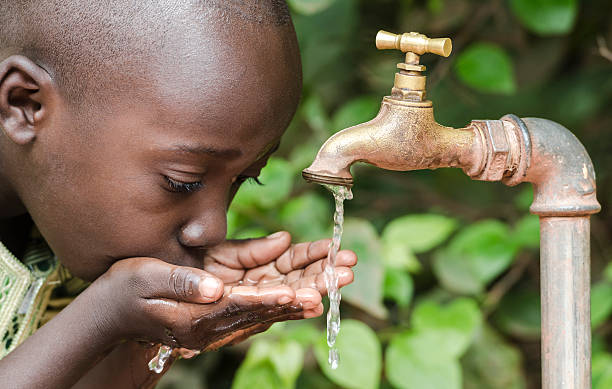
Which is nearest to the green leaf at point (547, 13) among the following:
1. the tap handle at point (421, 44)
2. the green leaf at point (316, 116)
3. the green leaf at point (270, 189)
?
the green leaf at point (316, 116)

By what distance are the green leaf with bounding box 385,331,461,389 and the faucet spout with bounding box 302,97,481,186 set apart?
628mm

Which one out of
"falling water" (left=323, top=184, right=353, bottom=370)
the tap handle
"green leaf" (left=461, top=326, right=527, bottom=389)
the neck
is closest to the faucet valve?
the tap handle

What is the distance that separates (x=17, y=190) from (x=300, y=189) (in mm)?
939

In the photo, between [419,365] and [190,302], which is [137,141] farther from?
[419,365]

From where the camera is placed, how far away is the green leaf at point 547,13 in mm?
1519

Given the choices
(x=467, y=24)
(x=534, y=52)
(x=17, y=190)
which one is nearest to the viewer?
(x=17, y=190)

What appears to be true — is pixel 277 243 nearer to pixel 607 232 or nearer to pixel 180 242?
pixel 180 242

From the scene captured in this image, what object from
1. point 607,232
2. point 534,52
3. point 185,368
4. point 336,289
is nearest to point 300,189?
point 185,368

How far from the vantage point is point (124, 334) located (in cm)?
88

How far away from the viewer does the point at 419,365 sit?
4.54 feet

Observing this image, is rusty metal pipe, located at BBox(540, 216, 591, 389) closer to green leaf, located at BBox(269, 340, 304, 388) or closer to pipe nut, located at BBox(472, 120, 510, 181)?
pipe nut, located at BBox(472, 120, 510, 181)

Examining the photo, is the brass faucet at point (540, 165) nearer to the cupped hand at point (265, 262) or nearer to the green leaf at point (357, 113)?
the cupped hand at point (265, 262)

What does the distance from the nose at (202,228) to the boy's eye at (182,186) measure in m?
0.03

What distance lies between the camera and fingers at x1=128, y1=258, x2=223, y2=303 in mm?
764
